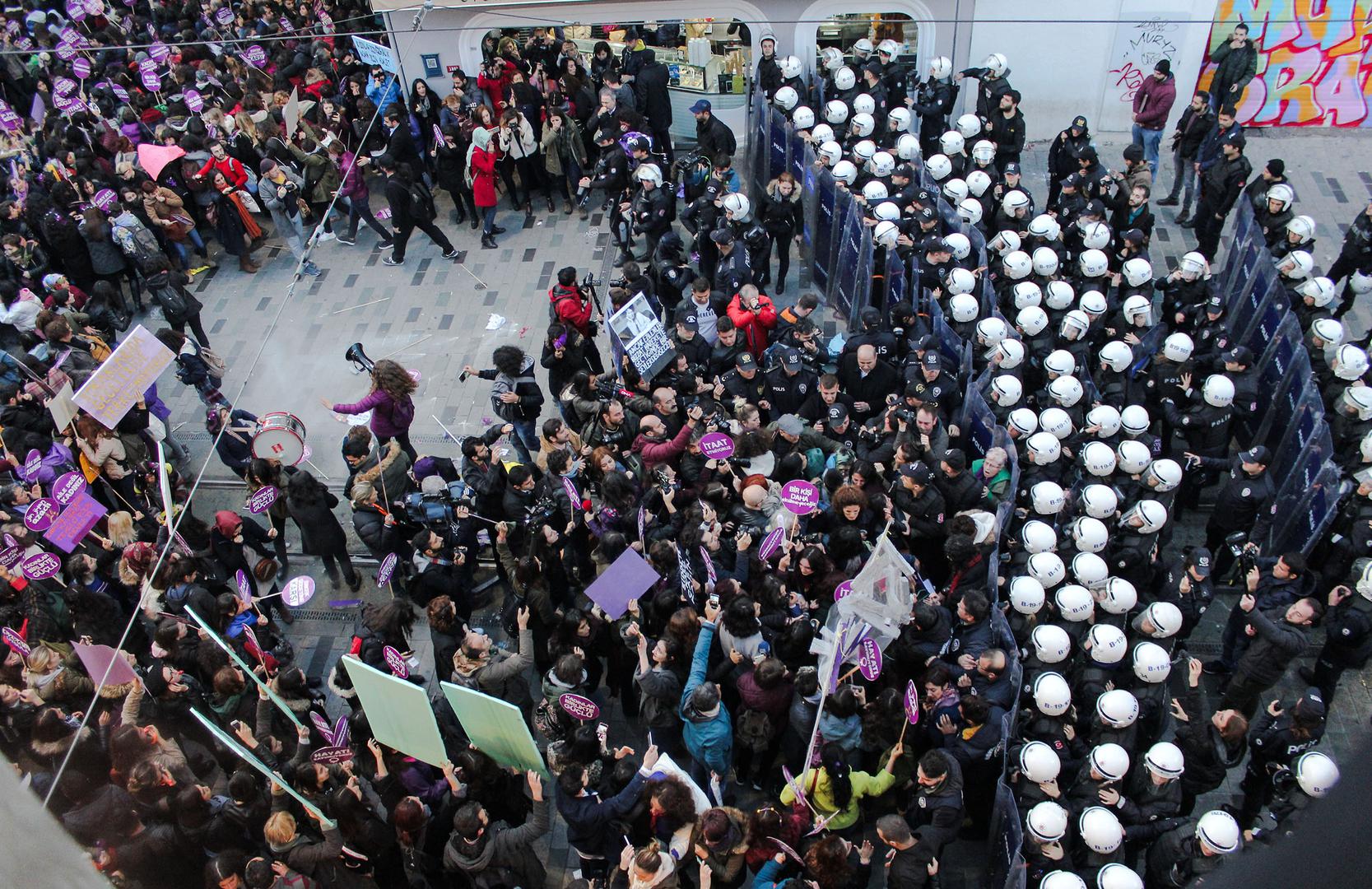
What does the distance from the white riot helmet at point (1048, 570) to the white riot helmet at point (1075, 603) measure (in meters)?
0.17

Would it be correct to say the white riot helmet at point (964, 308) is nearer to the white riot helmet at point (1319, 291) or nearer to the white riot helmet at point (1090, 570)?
the white riot helmet at point (1319, 291)

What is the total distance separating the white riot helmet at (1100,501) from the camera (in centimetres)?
831

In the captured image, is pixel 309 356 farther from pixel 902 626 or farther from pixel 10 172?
pixel 902 626

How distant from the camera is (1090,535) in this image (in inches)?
317

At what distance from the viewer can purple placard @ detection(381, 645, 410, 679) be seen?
741 centimetres

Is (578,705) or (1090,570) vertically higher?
(578,705)

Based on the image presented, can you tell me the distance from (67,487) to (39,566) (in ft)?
2.26

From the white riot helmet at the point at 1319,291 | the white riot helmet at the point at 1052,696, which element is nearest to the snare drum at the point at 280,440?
the white riot helmet at the point at 1052,696

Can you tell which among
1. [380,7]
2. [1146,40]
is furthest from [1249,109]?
[380,7]

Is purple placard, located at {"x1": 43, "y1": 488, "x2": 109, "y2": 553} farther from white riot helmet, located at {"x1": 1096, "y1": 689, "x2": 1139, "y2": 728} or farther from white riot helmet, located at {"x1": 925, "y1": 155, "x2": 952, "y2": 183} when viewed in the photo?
white riot helmet, located at {"x1": 925, "y1": 155, "x2": 952, "y2": 183}

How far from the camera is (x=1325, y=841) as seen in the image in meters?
0.92

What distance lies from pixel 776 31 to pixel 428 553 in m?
10.0

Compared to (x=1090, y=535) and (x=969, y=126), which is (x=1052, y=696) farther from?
(x=969, y=126)

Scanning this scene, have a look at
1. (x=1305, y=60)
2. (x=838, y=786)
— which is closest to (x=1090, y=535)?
(x=838, y=786)
